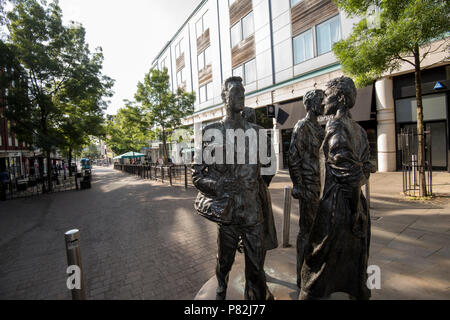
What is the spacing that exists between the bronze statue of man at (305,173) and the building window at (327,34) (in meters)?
12.9

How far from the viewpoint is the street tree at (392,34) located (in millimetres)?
5660

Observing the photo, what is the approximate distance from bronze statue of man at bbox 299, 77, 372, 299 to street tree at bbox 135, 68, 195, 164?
18713 millimetres

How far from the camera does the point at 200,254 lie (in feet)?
13.8

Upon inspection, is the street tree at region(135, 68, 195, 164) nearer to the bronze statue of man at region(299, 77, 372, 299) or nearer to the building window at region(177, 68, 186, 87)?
the building window at region(177, 68, 186, 87)

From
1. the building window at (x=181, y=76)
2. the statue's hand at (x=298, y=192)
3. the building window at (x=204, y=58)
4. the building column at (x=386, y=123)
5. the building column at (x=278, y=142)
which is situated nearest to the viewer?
the statue's hand at (x=298, y=192)

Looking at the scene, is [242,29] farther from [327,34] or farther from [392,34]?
[392,34]

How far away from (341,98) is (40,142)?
15819mm

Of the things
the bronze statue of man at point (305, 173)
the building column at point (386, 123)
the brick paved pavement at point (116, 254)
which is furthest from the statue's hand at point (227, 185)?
the building column at point (386, 123)

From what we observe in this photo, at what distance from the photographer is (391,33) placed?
20.1 feet

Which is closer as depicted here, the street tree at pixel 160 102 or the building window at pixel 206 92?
the street tree at pixel 160 102

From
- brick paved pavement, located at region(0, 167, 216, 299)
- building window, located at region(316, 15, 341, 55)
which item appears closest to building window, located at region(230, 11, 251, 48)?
building window, located at region(316, 15, 341, 55)

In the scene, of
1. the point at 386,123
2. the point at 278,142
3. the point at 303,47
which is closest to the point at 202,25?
the point at 303,47

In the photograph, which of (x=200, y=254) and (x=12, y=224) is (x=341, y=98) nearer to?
(x=200, y=254)

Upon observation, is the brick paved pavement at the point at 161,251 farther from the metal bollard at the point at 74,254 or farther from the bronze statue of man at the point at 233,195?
the bronze statue of man at the point at 233,195
